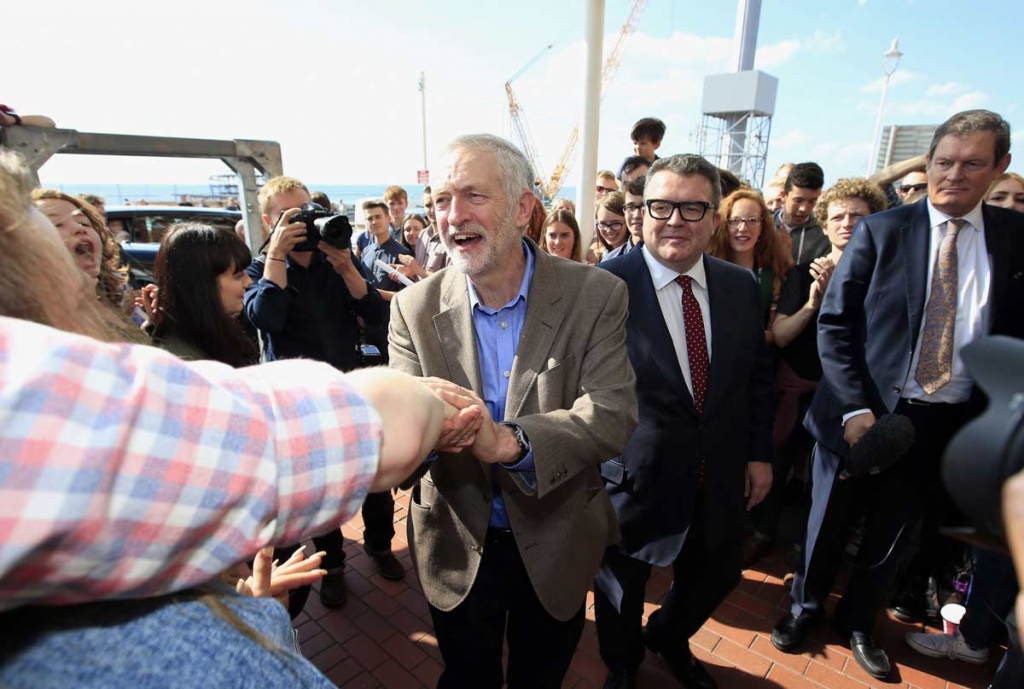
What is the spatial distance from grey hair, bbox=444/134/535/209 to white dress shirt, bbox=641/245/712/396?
0.81 m

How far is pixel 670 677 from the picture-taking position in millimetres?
2561

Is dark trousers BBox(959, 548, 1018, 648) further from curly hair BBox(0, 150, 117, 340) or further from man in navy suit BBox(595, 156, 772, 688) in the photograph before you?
curly hair BBox(0, 150, 117, 340)

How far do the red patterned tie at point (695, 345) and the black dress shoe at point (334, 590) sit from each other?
2.26m

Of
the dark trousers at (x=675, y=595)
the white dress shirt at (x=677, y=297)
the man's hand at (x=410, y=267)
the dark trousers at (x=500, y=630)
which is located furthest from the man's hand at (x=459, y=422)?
the man's hand at (x=410, y=267)

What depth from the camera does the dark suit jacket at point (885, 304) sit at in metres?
2.33

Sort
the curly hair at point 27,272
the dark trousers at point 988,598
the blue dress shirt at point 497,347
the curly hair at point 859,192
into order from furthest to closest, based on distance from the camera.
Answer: the curly hair at point 859,192
the dark trousers at point 988,598
the blue dress shirt at point 497,347
the curly hair at point 27,272

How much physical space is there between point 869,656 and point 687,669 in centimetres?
91

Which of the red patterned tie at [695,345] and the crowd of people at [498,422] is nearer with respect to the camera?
the crowd of people at [498,422]

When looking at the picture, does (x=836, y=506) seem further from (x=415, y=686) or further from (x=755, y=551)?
(x=415, y=686)

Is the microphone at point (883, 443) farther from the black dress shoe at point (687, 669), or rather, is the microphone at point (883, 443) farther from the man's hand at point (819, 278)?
the black dress shoe at point (687, 669)

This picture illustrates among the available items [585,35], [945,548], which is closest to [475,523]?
[945,548]

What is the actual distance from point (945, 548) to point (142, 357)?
12.9 feet

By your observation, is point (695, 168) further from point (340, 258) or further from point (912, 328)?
point (340, 258)

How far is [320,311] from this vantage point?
3021 mm
